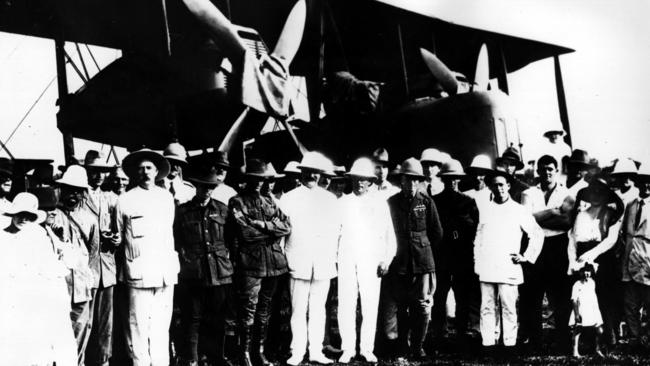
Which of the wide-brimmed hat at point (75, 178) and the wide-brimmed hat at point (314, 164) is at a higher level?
the wide-brimmed hat at point (314, 164)

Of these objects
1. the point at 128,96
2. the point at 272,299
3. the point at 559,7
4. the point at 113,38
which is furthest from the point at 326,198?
the point at 113,38

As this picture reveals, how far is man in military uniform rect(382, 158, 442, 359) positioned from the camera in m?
5.75

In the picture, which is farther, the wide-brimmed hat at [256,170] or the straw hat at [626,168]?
the straw hat at [626,168]

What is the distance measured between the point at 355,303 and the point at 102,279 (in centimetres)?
228

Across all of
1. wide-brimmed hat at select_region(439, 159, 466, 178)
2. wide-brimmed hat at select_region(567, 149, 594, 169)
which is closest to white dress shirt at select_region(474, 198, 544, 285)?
wide-brimmed hat at select_region(439, 159, 466, 178)

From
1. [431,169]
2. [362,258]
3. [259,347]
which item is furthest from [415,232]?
[259,347]

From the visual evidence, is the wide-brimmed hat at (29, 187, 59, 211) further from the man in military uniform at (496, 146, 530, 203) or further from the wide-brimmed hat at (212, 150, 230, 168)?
the man in military uniform at (496, 146, 530, 203)

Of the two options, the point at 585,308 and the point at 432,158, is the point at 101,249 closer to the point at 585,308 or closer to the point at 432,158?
the point at 432,158

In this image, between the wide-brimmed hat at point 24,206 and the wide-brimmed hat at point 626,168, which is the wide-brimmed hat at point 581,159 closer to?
the wide-brimmed hat at point 626,168

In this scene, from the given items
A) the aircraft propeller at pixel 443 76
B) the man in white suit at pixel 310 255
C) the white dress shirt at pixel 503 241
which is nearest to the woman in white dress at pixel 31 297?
the man in white suit at pixel 310 255

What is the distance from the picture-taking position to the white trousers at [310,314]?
5371mm

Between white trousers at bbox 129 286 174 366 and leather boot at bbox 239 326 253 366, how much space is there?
655 mm

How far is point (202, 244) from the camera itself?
5.04 meters

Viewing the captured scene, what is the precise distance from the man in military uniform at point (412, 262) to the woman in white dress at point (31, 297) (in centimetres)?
297
